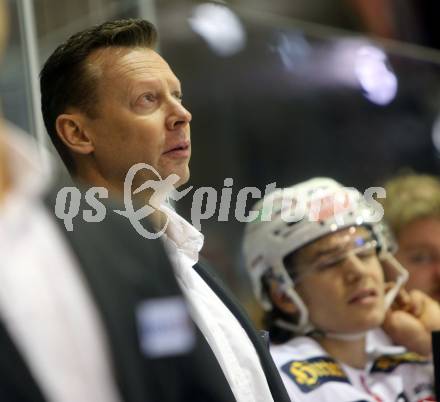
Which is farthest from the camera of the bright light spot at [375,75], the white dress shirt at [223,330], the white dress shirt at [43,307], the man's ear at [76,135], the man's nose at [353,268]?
the bright light spot at [375,75]

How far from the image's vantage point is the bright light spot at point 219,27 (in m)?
1.96

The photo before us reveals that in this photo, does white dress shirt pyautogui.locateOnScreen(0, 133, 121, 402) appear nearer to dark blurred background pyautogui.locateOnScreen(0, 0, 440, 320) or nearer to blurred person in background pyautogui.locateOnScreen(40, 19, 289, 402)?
blurred person in background pyautogui.locateOnScreen(40, 19, 289, 402)

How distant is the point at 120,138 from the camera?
1.33 meters

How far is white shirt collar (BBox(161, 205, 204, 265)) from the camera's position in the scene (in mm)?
1322

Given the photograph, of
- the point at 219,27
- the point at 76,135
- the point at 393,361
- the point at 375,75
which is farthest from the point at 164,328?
the point at 375,75

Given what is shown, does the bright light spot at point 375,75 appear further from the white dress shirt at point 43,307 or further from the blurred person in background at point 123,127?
the white dress shirt at point 43,307

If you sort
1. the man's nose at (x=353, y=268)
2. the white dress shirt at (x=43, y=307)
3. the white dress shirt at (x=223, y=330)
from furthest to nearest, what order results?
the man's nose at (x=353, y=268), the white dress shirt at (x=223, y=330), the white dress shirt at (x=43, y=307)

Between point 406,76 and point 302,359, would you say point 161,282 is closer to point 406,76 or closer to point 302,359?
point 302,359

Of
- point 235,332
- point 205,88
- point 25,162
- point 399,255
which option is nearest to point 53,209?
point 25,162

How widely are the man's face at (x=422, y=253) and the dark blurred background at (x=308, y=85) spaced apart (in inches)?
5.3

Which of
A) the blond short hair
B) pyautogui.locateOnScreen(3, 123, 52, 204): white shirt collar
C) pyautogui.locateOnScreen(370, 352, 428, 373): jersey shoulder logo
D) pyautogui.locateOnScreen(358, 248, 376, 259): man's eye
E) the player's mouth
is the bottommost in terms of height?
pyautogui.locateOnScreen(370, 352, 428, 373): jersey shoulder logo

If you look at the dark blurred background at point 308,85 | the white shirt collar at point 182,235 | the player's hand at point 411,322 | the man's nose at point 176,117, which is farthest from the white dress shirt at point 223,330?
the dark blurred background at point 308,85

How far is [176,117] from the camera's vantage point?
1351 mm

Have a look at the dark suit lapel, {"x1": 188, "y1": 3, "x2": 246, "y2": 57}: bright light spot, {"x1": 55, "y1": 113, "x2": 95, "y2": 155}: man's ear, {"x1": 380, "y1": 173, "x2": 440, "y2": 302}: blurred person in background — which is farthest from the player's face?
{"x1": 188, "y1": 3, "x2": 246, "y2": 57}: bright light spot
